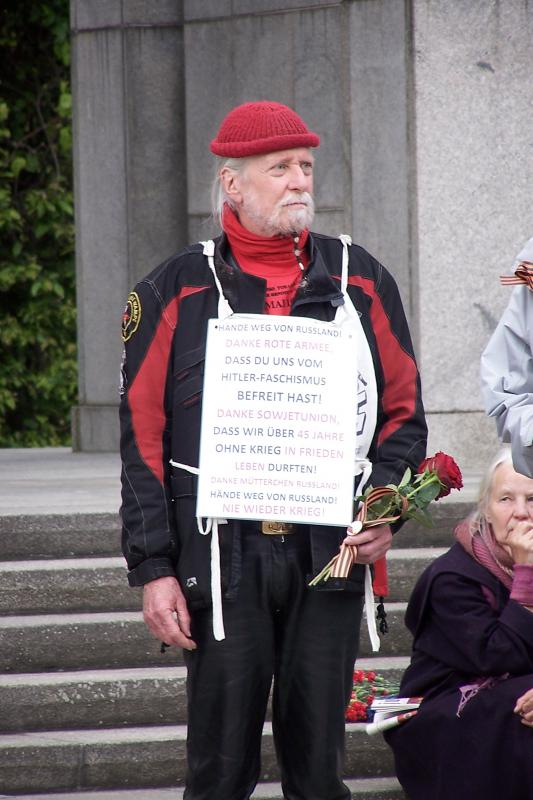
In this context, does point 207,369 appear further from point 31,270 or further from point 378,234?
point 31,270

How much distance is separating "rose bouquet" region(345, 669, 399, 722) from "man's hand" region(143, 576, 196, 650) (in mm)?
1309

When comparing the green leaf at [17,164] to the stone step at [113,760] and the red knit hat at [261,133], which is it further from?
the red knit hat at [261,133]

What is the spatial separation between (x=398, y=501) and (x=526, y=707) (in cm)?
91

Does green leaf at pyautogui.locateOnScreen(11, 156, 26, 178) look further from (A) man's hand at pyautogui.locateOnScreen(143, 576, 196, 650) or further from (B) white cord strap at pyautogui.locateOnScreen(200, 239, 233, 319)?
(A) man's hand at pyautogui.locateOnScreen(143, 576, 196, 650)

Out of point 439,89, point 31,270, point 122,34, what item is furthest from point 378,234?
point 31,270

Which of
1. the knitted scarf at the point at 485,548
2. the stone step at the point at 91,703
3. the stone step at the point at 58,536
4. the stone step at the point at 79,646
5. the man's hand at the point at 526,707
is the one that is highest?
the knitted scarf at the point at 485,548

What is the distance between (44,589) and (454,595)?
5.86 feet

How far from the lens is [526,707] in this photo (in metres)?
3.82

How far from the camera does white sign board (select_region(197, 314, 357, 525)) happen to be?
10.7ft

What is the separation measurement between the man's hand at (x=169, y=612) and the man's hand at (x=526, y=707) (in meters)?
1.02

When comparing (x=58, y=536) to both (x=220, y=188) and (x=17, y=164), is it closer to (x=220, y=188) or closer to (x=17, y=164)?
(x=220, y=188)

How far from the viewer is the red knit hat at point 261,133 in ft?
10.7

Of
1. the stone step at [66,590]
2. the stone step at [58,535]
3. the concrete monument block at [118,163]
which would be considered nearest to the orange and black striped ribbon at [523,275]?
the stone step at [66,590]

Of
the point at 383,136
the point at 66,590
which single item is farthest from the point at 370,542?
the point at 383,136
